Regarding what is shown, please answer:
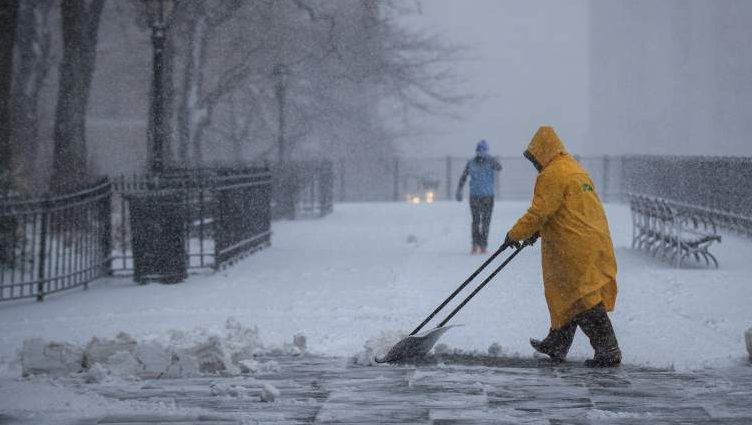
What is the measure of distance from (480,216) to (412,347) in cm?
997

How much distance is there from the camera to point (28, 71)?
110ft

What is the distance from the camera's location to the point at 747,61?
51406 mm

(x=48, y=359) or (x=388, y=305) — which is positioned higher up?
(x=48, y=359)

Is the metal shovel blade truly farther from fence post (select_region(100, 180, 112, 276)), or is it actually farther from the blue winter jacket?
the blue winter jacket

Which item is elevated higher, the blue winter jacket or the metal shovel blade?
the blue winter jacket

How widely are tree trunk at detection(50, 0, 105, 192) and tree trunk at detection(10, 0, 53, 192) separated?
5.42m

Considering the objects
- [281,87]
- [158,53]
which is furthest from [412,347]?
[281,87]

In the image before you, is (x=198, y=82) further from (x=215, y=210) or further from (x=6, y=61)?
(x=215, y=210)

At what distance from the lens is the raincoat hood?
25.8 feet

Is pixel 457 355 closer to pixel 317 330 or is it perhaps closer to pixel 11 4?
pixel 317 330

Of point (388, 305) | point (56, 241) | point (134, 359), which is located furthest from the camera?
point (56, 241)

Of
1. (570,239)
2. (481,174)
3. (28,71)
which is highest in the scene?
(28,71)

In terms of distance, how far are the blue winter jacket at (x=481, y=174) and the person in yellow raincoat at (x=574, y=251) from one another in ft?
32.6

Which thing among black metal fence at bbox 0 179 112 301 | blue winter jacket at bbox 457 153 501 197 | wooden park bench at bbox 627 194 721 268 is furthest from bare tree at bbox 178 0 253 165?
black metal fence at bbox 0 179 112 301
